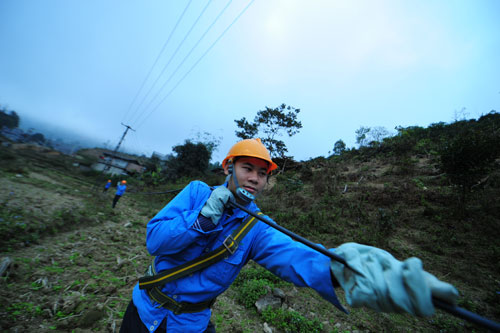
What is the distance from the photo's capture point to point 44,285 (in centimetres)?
347

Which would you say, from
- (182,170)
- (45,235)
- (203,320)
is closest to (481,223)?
(203,320)

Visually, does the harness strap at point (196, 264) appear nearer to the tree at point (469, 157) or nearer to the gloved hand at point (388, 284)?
the gloved hand at point (388, 284)

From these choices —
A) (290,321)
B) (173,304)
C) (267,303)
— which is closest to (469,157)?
(290,321)

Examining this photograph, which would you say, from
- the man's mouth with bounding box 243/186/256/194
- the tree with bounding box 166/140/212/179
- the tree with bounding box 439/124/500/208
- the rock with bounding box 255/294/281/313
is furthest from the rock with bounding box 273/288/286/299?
the tree with bounding box 166/140/212/179

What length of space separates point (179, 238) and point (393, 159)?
17.6 metres

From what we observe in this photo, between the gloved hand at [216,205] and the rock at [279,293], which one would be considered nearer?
the gloved hand at [216,205]

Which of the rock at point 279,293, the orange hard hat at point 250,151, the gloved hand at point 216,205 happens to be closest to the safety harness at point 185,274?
the gloved hand at point 216,205

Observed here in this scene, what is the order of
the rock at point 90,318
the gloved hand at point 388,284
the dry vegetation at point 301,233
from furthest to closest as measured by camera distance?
the dry vegetation at point 301,233 → the rock at point 90,318 → the gloved hand at point 388,284

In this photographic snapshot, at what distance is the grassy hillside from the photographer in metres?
3.31

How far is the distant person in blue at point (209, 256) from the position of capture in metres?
1.24

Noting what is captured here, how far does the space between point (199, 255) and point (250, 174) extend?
832mm

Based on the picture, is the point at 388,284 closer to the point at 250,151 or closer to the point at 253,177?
the point at 253,177

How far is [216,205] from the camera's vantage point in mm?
1489

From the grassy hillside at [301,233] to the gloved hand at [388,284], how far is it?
3356 millimetres
